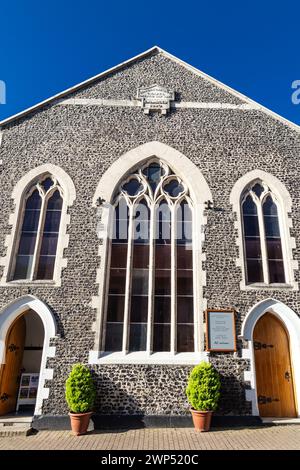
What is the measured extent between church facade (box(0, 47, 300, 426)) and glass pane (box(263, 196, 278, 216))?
7 cm

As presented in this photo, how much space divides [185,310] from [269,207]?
4320 millimetres

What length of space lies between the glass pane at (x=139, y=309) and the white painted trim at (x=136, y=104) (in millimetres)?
6745

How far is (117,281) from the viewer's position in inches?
346

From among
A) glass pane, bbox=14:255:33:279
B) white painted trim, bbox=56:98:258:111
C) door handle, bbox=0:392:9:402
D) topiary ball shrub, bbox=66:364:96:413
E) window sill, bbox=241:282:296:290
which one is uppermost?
white painted trim, bbox=56:98:258:111

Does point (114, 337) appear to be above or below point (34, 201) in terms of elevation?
below

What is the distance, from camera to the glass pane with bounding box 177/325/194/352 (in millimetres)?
8219

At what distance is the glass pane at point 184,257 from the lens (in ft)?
29.6

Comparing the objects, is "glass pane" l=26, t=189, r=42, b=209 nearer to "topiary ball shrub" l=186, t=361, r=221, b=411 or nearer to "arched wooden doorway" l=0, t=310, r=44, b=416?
"arched wooden doorway" l=0, t=310, r=44, b=416

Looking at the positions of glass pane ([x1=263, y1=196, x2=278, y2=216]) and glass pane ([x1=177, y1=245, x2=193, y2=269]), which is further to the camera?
glass pane ([x1=263, y1=196, x2=278, y2=216])

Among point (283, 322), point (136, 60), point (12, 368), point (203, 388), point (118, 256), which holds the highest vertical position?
point (136, 60)

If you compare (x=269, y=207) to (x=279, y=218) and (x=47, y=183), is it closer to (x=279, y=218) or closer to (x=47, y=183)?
(x=279, y=218)

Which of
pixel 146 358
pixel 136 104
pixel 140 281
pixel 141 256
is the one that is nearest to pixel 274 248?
Answer: pixel 141 256

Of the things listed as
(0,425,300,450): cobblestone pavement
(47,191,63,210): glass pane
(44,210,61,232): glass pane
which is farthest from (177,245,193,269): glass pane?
(0,425,300,450): cobblestone pavement

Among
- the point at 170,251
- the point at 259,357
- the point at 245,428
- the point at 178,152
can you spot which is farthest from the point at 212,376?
the point at 178,152
